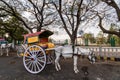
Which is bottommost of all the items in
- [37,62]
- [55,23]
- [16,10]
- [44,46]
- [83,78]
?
[83,78]

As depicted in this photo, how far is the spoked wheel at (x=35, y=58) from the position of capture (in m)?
7.09

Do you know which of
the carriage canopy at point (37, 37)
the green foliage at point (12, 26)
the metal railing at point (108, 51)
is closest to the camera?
the carriage canopy at point (37, 37)

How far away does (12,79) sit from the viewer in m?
6.61

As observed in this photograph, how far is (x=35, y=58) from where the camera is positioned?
23.6 ft

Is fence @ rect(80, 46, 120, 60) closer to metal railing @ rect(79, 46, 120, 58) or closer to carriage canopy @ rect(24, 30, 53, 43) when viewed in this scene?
metal railing @ rect(79, 46, 120, 58)

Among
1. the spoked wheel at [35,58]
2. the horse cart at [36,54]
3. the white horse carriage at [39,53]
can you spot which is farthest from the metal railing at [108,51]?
the spoked wheel at [35,58]

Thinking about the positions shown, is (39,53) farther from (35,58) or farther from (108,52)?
(108,52)

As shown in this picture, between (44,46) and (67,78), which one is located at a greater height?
(44,46)

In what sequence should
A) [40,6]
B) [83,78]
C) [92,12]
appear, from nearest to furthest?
[83,78]
[92,12]
[40,6]

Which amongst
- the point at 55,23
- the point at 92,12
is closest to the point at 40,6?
the point at 55,23

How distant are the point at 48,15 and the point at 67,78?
10811 millimetres

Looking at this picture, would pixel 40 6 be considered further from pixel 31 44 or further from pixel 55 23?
pixel 31 44

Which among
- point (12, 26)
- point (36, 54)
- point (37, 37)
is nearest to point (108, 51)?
point (37, 37)

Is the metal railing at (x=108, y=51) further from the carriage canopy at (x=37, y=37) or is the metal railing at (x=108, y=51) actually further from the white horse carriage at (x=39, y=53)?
the white horse carriage at (x=39, y=53)
